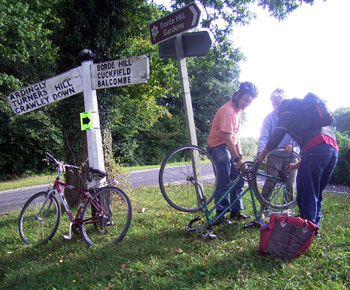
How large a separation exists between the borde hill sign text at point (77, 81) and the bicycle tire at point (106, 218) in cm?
147

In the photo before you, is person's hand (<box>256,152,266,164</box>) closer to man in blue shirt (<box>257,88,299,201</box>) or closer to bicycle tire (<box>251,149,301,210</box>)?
bicycle tire (<box>251,149,301,210</box>)

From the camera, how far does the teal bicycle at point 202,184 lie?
11.8ft

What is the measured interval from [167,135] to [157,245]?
2440 centimetres

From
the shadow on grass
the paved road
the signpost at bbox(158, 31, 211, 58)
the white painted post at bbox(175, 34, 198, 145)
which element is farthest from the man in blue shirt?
the paved road

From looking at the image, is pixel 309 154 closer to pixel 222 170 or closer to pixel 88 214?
pixel 222 170

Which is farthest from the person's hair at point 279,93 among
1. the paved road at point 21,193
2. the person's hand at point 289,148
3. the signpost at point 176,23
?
the paved road at point 21,193

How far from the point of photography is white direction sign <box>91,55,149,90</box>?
3822mm

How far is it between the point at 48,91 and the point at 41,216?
6.01ft

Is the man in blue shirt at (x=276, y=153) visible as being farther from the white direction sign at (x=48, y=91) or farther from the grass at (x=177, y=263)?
the white direction sign at (x=48, y=91)

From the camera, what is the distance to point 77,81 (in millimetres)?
4059

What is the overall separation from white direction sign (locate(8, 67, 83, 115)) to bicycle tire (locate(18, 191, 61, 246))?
1.31m

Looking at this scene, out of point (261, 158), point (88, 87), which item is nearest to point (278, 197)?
point (261, 158)

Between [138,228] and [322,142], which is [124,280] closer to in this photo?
[138,228]

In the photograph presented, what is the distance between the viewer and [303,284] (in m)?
2.45
